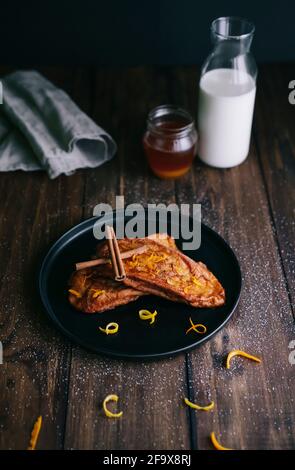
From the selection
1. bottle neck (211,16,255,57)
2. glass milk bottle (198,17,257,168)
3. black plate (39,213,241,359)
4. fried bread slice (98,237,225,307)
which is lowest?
black plate (39,213,241,359)

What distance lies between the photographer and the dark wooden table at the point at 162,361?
4.98 ft

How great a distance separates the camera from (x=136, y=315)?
173 cm

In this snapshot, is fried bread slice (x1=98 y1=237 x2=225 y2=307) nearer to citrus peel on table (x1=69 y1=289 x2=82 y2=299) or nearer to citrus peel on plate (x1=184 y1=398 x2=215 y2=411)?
citrus peel on table (x1=69 y1=289 x2=82 y2=299)

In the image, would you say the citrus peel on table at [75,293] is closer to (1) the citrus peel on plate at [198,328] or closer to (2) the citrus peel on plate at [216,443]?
(1) the citrus peel on plate at [198,328]

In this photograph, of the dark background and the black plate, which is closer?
the black plate

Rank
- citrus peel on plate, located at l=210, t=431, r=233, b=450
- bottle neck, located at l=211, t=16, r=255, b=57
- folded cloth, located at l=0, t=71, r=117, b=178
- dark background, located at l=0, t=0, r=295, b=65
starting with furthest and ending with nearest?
dark background, located at l=0, t=0, r=295, b=65 < folded cloth, located at l=0, t=71, r=117, b=178 < bottle neck, located at l=211, t=16, r=255, b=57 < citrus peel on plate, located at l=210, t=431, r=233, b=450

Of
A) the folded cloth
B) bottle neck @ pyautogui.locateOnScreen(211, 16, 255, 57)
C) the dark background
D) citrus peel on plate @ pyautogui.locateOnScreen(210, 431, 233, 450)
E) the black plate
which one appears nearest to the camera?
citrus peel on plate @ pyautogui.locateOnScreen(210, 431, 233, 450)

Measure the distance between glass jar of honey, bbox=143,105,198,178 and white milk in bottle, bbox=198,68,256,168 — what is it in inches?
2.5

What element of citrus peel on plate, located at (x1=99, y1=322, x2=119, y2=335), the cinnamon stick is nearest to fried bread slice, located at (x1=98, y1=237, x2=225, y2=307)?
the cinnamon stick

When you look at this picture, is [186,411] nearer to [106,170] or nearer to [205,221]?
[205,221]

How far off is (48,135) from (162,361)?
1.02 m

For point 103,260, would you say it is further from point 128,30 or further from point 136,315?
point 128,30

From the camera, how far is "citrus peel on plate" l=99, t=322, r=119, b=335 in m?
1.68

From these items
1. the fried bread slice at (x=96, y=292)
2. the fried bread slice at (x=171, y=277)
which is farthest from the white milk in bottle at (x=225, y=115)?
the fried bread slice at (x=96, y=292)
